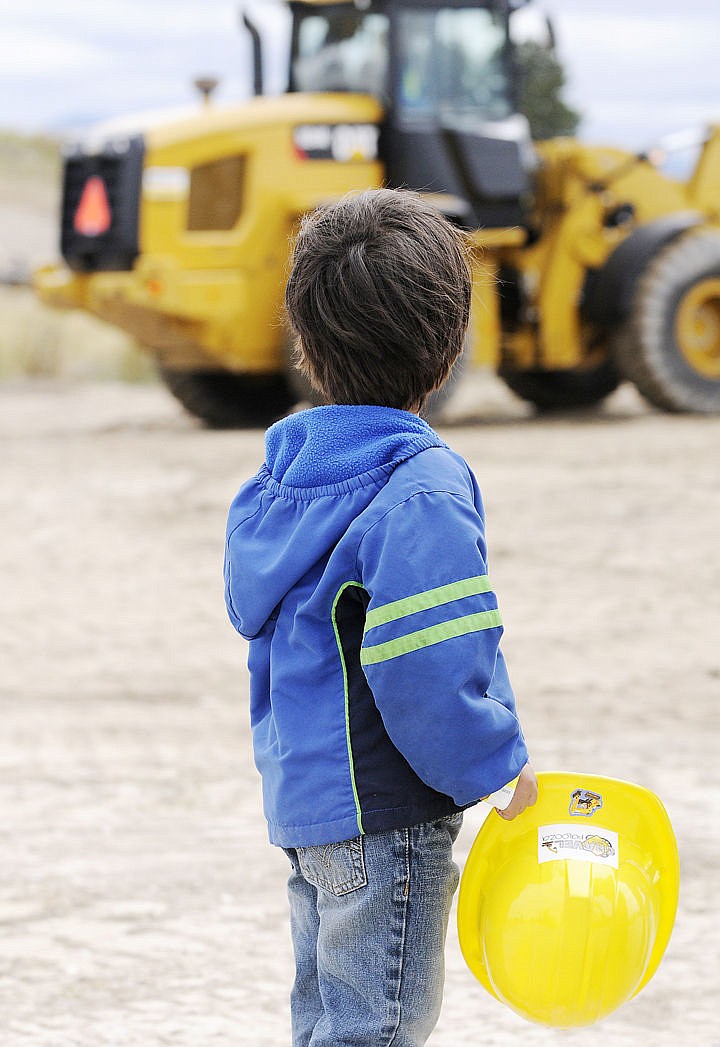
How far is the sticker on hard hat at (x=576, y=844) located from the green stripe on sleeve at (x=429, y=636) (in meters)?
0.38

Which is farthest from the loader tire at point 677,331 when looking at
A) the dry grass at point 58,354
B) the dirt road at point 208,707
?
the dry grass at point 58,354

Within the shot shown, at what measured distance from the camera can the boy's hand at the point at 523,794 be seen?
1.98 metres

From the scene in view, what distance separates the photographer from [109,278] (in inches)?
397

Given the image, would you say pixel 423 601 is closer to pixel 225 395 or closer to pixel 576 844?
pixel 576 844

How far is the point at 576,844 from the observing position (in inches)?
81.9

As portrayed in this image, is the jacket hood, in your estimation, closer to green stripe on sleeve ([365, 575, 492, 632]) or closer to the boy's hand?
green stripe on sleeve ([365, 575, 492, 632])

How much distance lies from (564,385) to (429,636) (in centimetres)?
1020

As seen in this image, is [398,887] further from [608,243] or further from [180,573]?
[608,243]

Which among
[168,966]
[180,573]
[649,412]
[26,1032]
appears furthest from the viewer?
[649,412]

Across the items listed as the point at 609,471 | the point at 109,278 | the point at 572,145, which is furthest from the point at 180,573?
the point at 572,145

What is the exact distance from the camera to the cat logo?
2105mm

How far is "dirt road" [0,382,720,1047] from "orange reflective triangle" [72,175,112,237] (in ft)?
4.50

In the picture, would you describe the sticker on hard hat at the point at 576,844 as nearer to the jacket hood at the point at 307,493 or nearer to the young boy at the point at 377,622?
the young boy at the point at 377,622

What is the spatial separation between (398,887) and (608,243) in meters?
9.35
